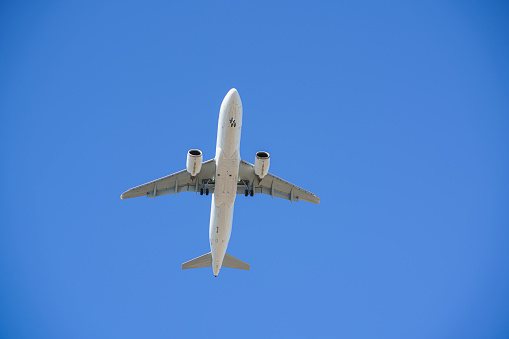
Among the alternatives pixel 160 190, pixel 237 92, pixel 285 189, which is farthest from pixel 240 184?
pixel 237 92

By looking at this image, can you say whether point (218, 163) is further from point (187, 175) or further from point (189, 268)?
point (189, 268)

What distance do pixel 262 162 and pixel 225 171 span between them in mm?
2858

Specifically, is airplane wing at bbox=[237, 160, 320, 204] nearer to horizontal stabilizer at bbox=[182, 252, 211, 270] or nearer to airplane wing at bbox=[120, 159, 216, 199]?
airplane wing at bbox=[120, 159, 216, 199]

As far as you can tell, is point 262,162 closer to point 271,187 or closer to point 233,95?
point 271,187

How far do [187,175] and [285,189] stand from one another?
25.2 feet

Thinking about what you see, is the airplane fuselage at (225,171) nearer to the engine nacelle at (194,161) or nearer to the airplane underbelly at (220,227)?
the airplane underbelly at (220,227)

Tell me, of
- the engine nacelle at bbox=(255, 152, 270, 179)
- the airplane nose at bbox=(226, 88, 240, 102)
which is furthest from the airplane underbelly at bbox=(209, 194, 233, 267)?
the airplane nose at bbox=(226, 88, 240, 102)

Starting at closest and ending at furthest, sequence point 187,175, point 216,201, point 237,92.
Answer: point 237,92
point 216,201
point 187,175

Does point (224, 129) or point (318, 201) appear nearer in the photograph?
point (224, 129)

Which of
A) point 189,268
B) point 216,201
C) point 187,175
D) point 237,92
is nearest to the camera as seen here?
point 237,92

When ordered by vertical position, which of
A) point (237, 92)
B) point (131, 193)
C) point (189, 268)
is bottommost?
point (189, 268)

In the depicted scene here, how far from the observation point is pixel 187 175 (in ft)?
130

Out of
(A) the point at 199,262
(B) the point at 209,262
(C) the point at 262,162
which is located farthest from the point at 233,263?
(C) the point at 262,162

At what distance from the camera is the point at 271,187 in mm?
41312
